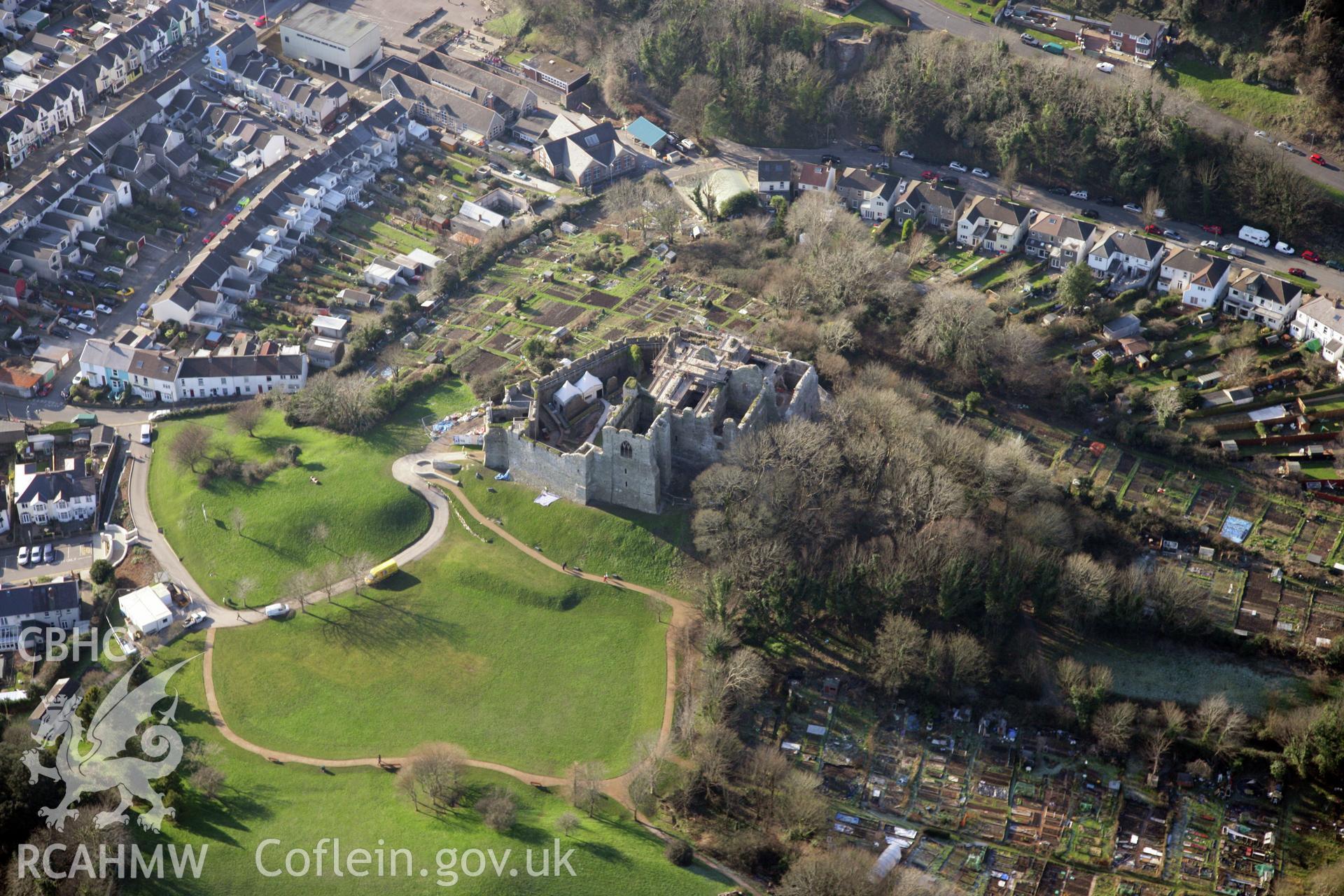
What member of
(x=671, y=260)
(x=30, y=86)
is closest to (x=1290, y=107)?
(x=671, y=260)

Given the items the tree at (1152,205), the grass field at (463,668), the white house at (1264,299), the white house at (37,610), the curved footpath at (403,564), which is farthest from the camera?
the tree at (1152,205)

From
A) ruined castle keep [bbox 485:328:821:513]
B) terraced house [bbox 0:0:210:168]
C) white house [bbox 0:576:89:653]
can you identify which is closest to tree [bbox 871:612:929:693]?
ruined castle keep [bbox 485:328:821:513]

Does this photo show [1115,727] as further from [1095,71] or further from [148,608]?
[1095,71]

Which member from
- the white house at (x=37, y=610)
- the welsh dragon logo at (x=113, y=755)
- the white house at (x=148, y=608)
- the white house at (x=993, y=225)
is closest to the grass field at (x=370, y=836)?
the welsh dragon logo at (x=113, y=755)

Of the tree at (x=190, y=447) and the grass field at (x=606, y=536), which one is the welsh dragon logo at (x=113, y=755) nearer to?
the tree at (x=190, y=447)

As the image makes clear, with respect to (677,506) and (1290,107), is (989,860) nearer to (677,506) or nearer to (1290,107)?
(677,506)

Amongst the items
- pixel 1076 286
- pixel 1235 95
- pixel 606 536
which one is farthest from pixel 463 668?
pixel 1235 95
